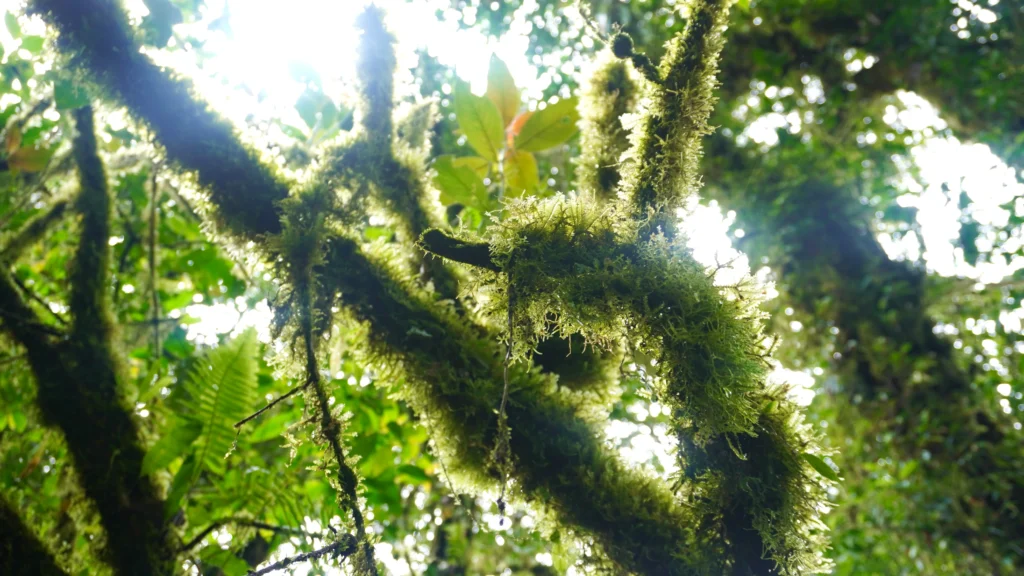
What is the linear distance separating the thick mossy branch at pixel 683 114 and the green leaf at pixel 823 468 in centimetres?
39

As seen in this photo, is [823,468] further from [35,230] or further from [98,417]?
[35,230]

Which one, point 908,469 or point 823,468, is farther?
point 908,469

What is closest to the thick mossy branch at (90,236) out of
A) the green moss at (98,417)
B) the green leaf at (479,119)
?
the green moss at (98,417)

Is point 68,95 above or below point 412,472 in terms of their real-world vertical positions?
above

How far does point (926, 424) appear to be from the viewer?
3127 mm

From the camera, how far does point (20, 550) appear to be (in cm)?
115

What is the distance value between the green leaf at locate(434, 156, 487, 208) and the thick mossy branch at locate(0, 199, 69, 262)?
154cm

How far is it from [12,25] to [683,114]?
87.5 inches

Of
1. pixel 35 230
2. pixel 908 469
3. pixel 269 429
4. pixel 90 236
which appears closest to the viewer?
pixel 269 429

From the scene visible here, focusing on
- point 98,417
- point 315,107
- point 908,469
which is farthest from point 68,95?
point 908,469

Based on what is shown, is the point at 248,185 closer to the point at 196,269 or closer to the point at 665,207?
the point at 665,207

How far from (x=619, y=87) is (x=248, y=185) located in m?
0.78

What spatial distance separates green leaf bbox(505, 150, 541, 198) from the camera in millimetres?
1412

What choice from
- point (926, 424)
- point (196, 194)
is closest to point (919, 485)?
point (926, 424)
